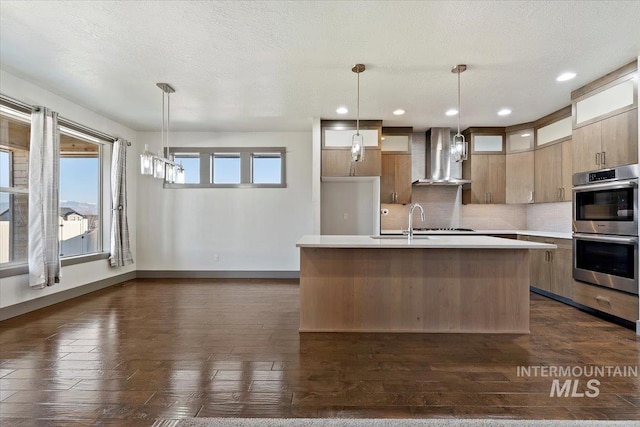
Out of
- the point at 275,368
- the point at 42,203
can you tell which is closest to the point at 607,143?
the point at 275,368

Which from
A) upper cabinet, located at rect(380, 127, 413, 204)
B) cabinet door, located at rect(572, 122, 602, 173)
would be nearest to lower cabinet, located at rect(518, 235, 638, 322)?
cabinet door, located at rect(572, 122, 602, 173)

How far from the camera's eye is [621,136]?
3279 millimetres

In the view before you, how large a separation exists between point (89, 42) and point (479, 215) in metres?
6.04

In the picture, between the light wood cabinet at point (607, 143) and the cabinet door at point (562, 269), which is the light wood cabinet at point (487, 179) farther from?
the light wood cabinet at point (607, 143)

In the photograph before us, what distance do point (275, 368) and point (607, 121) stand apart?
4200 mm

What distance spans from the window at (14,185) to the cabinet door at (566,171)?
691 cm

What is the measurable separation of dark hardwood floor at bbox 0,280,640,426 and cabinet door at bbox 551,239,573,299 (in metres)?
0.44

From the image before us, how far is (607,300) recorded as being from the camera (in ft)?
11.2

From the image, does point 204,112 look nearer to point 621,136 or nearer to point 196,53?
point 196,53

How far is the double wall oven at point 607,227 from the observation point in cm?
316

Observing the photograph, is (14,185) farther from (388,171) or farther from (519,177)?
(519,177)

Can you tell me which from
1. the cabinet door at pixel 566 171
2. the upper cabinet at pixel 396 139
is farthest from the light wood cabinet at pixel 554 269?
the upper cabinet at pixel 396 139

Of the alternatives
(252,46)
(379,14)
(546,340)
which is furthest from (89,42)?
(546,340)

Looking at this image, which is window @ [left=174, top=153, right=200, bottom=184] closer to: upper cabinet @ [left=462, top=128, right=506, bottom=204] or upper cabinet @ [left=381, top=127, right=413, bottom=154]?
upper cabinet @ [left=381, top=127, right=413, bottom=154]
